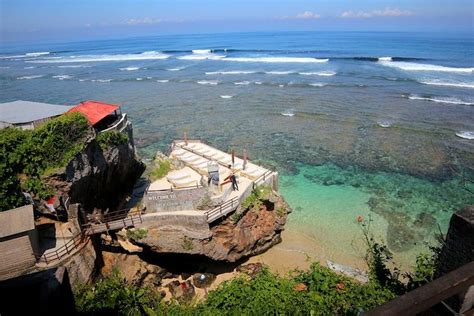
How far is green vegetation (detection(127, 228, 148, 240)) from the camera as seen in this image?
15.4 meters

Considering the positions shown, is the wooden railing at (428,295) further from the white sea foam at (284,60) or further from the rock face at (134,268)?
the white sea foam at (284,60)

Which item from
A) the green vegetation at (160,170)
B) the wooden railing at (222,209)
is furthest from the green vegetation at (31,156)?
the wooden railing at (222,209)

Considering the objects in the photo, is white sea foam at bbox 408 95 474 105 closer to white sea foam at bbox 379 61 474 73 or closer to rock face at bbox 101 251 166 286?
white sea foam at bbox 379 61 474 73

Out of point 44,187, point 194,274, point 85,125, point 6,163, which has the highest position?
point 85,125

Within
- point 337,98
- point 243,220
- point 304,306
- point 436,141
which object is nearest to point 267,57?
point 337,98

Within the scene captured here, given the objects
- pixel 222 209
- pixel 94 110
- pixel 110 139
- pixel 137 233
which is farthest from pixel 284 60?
pixel 137 233

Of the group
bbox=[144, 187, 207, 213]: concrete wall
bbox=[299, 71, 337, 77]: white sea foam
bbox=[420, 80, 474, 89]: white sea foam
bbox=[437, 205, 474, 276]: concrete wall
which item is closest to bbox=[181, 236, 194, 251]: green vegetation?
bbox=[144, 187, 207, 213]: concrete wall

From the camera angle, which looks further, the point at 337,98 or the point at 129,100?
the point at 129,100

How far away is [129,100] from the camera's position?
5044cm

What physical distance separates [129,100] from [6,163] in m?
39.4

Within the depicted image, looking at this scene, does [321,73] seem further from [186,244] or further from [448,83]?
[186,244]

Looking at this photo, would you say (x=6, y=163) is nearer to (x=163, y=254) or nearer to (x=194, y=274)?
(x=163, y=254)

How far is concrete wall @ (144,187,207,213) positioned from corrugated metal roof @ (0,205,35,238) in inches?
202

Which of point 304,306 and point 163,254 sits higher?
point 304,306
